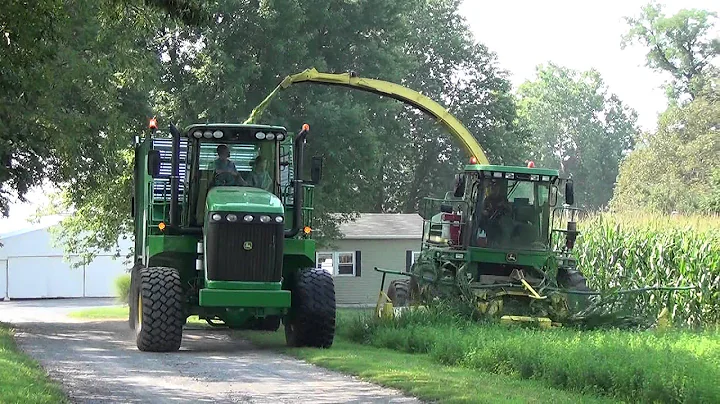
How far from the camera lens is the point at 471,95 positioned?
56.2 meters

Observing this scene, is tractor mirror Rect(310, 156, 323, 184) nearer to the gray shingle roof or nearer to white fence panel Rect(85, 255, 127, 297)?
the gray shingle roof

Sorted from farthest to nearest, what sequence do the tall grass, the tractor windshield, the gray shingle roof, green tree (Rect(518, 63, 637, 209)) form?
green tree (Rect(518, 63, 637, 209)) < the gray shingle roof < the tractor windshield < the tall grass

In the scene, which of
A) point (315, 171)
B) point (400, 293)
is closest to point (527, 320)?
point (315, 171)

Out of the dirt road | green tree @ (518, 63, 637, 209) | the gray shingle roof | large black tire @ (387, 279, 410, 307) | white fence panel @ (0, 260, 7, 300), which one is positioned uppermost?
green tree @ (518, 63, 637, 209)

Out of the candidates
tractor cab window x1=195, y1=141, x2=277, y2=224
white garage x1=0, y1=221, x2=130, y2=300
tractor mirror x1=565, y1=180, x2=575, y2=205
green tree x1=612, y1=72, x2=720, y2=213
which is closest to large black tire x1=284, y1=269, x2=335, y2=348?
tractor cab window x1=195, y1=141, x2=277, y2=224

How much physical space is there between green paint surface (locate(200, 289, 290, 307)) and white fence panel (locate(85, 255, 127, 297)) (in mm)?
43701

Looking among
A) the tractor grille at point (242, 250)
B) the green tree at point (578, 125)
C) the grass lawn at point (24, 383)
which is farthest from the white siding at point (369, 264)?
the green tree at point (578, 125)

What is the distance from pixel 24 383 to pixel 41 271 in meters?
47.1

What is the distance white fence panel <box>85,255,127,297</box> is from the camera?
192 ft

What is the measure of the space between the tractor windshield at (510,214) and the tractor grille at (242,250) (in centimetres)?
569

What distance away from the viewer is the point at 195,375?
13.6m

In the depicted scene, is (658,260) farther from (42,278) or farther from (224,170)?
(42,278)

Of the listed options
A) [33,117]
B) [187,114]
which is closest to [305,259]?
[33,117]

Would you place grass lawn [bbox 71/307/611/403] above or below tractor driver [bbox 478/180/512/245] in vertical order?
below
